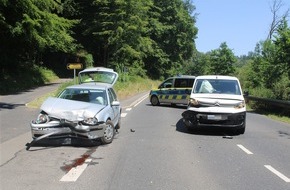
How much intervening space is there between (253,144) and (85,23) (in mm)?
46460

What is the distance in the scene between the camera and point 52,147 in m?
10.1

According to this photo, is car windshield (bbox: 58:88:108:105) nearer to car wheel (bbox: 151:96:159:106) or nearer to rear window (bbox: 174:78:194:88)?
rear window (bbox: 174:78:194:88)

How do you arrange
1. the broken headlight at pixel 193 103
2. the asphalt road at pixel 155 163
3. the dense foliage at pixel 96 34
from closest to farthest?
the asphalt road at pixel 155 163, the broken headlight at pixel 193 103, the dense foliage at pixel 96 34

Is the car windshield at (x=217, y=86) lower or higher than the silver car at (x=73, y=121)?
higher

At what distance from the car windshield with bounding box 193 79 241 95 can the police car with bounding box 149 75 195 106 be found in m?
10.0

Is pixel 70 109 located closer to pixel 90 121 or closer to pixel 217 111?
pixel 90 121

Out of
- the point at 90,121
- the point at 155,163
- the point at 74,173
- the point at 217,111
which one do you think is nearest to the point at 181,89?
the point at 217,111

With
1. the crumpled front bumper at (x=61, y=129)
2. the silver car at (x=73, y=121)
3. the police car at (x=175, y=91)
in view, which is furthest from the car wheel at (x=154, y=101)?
the crumpled front bumper at (x=61, y=129)

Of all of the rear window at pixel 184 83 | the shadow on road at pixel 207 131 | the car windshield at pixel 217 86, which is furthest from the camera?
the rear window at pixel 184 83

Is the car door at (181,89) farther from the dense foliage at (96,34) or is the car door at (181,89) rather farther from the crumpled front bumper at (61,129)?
the crumpled front bumper at (61,129)

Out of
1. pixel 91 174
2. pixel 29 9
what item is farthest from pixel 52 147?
pixel 29 9

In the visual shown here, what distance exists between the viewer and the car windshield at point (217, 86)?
13.7m

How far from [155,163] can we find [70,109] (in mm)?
2969

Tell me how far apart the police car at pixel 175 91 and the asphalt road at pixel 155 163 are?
1158cm
